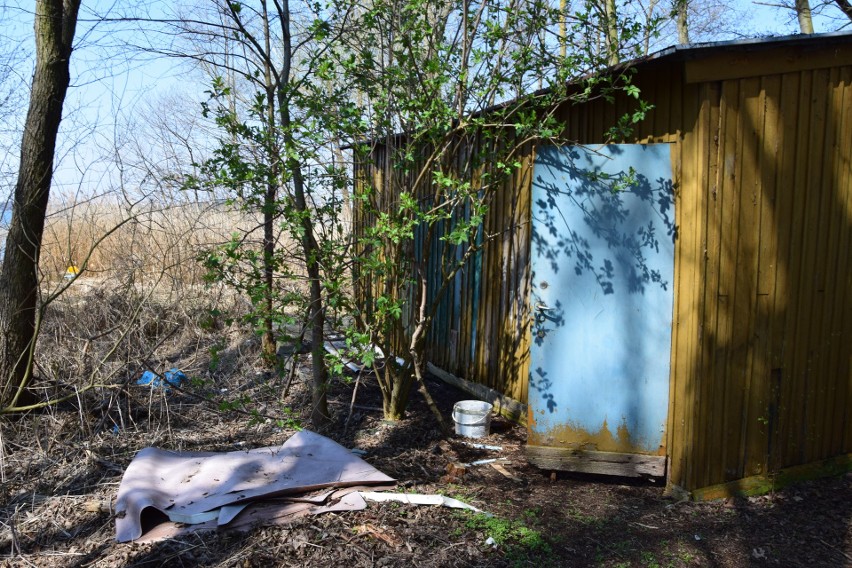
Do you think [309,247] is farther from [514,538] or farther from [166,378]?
[514,538]

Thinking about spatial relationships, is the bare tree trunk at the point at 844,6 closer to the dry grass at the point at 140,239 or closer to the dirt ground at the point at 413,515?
the dirt ground at the point at 413,515

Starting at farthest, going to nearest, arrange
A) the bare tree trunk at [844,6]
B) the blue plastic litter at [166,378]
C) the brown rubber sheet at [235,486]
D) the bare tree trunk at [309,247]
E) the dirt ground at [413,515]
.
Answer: the bare tree trunk at [844,6]
the blue plastic litter at [166,378]
the bare tree trunk at [309,247]
the brown rubber sheet at [235,486]
the dirt ground at [413,515]

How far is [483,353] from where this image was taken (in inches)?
266

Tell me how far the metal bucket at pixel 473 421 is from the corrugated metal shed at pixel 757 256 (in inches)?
36.7

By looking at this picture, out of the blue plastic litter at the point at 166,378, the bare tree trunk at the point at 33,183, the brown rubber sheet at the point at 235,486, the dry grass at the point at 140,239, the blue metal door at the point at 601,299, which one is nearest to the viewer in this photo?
the brown rubber sheet at the point at 235,486

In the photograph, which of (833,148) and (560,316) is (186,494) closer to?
(560,316)

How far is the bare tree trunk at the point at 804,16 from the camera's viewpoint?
12.0 m

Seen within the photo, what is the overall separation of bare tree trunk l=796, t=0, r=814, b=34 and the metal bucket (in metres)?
10.5

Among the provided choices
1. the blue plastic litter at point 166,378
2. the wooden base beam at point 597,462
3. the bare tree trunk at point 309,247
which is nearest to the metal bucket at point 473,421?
the wooden base beam at point 597,462

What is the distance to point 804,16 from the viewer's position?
Result: 40.1 feet

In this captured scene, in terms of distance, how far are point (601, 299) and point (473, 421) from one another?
5.44ft

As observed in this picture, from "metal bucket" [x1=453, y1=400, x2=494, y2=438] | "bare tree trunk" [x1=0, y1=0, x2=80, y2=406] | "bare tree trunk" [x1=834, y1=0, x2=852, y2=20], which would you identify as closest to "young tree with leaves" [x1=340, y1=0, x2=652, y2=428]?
"metal bucket" [x1=453, y1=400, x2=494, y2=438]

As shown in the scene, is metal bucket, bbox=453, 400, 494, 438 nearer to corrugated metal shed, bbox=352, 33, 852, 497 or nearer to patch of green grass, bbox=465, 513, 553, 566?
corrugated metal shed, bbox=352, 33, 852, 497

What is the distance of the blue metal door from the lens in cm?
466
